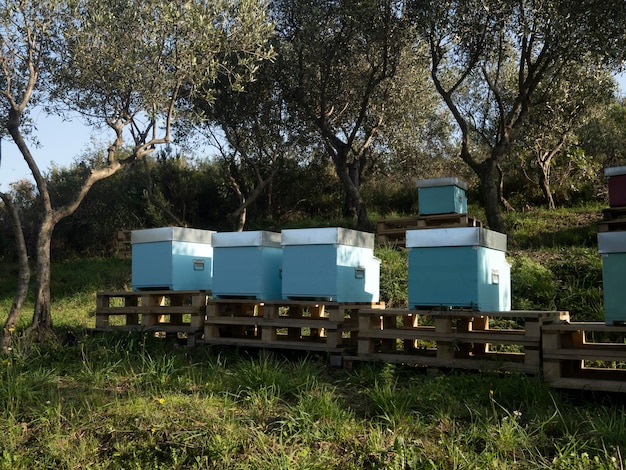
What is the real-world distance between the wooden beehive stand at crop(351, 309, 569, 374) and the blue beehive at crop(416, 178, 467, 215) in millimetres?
4359

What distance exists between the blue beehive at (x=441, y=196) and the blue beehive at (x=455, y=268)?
189 inches

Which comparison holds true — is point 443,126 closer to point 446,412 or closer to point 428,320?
point 428,320

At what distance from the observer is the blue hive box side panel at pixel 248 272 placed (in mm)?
6910

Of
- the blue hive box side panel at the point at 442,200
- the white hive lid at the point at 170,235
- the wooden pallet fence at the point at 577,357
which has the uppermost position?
the blue hive box side panel at the point at 442,200

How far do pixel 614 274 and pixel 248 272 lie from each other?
3616 mm

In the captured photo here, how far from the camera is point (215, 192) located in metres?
20.9

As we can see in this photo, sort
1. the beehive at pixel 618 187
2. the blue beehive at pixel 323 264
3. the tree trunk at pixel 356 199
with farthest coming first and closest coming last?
the tree trunk at pixel 356 199, the blue beehive at pixel 323 264, the beehive at pixel 618 187

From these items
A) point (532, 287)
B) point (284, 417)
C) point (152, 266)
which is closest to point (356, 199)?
point (532, 287)

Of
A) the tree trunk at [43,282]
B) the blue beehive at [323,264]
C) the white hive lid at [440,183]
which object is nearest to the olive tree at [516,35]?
the white hive lid at [440,183]

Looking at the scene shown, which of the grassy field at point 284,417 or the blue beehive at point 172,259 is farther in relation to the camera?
the blue beehive at point 172,259

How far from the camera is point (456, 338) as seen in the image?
5.75 metres

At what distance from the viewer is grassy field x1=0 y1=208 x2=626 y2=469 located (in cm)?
423

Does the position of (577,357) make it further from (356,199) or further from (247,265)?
(356,199)

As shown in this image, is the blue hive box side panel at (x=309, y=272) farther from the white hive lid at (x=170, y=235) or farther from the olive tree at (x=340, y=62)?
the olive tree at (x=340, y=62)
